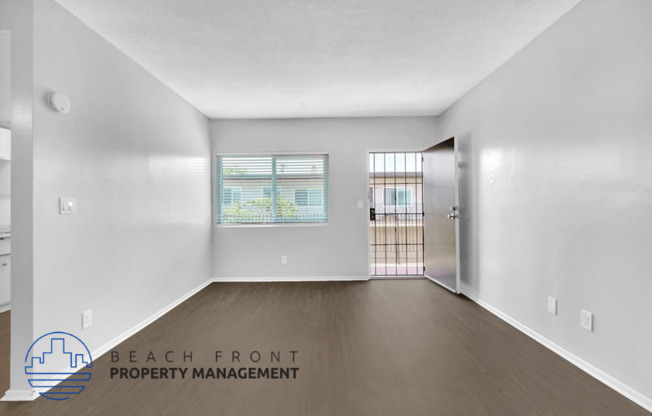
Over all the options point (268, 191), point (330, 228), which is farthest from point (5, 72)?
point (330, 228)

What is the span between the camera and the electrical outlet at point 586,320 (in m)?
2.14

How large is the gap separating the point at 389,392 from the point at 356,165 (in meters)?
3.41

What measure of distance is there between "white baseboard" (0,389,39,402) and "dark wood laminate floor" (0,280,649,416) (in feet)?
0.16

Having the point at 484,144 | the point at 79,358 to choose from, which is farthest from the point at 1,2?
the point at 484,144

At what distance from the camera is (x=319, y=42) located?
2674mm

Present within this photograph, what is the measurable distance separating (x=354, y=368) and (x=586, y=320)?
5.21 ft

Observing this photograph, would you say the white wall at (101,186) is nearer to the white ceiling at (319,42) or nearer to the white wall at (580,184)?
the white ceiling at (319,42)

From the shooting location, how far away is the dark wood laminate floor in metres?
1.82

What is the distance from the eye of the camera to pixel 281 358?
7.84 feet

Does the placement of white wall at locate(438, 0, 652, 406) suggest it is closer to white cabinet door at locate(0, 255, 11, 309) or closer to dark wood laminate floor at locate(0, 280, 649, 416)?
dark wood laminate floor at locate(0, 280, 649, 416)

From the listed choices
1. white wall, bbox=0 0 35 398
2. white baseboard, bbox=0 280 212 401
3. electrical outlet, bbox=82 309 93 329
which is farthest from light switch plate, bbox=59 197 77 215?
white baseboard, bbox=0 280 212 401

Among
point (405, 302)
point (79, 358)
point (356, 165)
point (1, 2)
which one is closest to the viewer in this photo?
point (1, 2)

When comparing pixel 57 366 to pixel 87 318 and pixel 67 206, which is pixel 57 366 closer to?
pixel 87 318

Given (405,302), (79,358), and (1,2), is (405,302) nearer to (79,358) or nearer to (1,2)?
(79,358)
